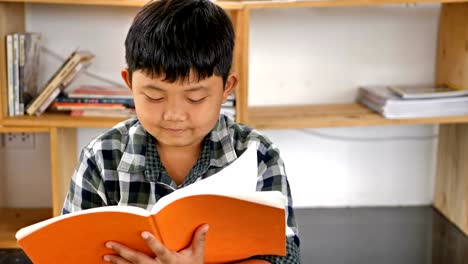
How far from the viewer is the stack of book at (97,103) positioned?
2096 millimetres

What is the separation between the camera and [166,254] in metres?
1.02

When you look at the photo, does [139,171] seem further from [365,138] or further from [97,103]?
[365,138]

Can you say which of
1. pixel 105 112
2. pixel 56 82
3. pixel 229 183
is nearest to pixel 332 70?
pixel 105 112

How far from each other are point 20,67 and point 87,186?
98 cm

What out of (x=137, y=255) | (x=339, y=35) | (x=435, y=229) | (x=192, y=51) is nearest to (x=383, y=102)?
(x=339, y=35)

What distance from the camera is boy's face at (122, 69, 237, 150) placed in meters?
1.11

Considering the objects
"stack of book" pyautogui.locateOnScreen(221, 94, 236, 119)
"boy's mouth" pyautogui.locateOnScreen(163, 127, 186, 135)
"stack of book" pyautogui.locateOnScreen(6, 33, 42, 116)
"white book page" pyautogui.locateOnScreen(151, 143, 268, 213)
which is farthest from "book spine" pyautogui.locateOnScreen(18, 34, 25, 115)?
"white book page" pyautogui.locateOnScreen(151, 143, 268, 213)

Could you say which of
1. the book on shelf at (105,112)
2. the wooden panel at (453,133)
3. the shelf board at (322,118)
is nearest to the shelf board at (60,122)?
the book on shelf at (105,112)

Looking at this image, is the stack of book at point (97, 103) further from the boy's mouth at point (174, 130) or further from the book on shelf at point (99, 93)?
the boy's mouth at point (174, 130)

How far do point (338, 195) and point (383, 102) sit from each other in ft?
1.66

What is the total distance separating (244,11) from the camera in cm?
197

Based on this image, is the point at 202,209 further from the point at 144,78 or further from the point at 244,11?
the point at 244,11

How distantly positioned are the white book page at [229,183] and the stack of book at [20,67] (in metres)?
1.20

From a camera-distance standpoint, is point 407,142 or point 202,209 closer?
point 202,209
